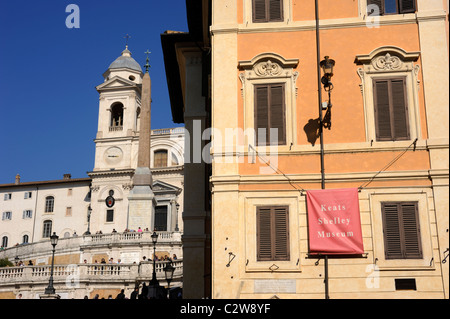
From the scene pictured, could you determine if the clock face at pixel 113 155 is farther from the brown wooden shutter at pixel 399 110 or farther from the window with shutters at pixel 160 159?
the brown wooden shutter at pixel 399 110

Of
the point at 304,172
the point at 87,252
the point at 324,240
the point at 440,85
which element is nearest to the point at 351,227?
the point at 324,240

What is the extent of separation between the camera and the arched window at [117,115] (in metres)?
72.4

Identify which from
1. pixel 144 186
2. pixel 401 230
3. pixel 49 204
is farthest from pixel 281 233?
pixel 49 204

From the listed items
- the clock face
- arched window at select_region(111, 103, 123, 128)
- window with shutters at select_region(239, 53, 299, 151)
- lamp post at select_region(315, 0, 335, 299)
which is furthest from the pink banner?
arched window at select_region(111, 103, 123, 128)

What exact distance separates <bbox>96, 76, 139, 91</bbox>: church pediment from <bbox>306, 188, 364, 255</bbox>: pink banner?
60.1m

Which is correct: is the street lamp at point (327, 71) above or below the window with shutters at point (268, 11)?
below

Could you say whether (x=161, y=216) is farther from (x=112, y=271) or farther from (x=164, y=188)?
(x=112, y=271)

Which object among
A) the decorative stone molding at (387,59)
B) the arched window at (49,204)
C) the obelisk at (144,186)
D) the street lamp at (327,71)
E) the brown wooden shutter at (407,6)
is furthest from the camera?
the arched window at (49,204)

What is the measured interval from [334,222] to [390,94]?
3566 millimetres

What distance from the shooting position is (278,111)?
1447 cm

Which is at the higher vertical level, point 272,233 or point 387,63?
point 387,63

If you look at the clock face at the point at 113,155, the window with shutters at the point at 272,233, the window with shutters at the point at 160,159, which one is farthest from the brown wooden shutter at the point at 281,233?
the clock face at the point at 113,155

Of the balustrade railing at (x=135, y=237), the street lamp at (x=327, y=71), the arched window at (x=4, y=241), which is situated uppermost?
the arched window at (x=4, y=241)
